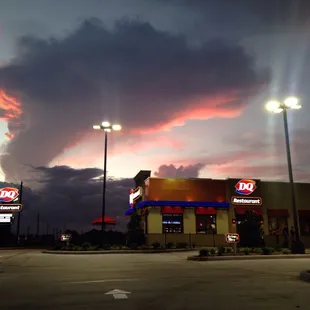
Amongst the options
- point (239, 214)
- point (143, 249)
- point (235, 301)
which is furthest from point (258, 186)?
point (235, 301)

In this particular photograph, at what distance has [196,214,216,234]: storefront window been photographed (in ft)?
128

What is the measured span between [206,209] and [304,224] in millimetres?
11076

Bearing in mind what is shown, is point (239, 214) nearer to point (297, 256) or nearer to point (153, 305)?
point (297, 256)

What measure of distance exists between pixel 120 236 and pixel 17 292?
121 feet

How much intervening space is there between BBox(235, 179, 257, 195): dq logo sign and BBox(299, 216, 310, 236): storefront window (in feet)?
24.1

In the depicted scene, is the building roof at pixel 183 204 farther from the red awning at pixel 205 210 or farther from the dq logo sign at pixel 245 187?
the dq logo sign at pixel 245 187

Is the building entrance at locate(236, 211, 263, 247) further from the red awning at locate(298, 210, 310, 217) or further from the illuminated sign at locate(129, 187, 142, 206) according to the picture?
the illuminated sign at locate(129, 187, 142, 206)

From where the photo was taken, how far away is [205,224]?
129 ft

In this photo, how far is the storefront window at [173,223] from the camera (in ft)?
126

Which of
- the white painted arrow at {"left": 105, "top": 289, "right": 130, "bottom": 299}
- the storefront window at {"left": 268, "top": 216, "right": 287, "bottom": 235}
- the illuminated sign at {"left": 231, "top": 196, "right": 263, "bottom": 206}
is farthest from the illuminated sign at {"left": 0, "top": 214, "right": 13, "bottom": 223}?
the white painted arrow at {"left": 105, "top": 289, "right": 130, "bottom": 299}

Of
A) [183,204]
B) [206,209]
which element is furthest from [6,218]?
[206,209]

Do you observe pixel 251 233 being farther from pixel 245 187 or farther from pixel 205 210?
pixel 205 210

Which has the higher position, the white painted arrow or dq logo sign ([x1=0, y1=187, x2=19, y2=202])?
dq logo sign ([x1=0, y1=187, x2=19, y2=202])

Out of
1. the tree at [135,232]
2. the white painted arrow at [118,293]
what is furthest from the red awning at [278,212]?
the white painted arrow at [118,293]
